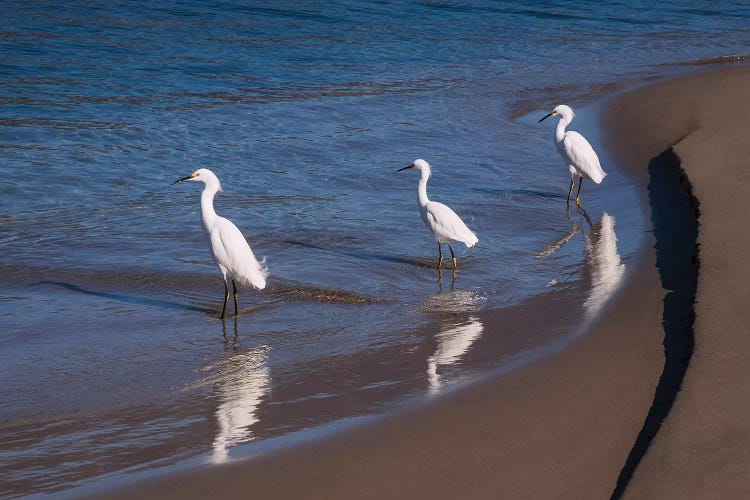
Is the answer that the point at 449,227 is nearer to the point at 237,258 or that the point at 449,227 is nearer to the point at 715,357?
the point at 237,258

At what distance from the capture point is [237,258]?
281 inches

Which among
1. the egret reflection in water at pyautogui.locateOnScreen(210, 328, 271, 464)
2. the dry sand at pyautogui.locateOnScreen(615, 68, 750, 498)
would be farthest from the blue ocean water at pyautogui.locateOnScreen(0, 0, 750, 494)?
the dry sand at pyautogui.locateOnScreen(615, 68, 750, 498)

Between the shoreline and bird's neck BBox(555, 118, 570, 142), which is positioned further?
bird's neck BBox(555, 118, 570, 142)

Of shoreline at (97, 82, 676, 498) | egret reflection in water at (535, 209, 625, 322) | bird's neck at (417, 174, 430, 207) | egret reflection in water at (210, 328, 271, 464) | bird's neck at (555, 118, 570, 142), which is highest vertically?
bird's neck at (555, 118, 570, 142)

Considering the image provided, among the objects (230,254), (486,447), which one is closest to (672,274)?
(486,447)

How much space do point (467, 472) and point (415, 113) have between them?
1054cm

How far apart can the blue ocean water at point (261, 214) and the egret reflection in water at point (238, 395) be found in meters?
0.02

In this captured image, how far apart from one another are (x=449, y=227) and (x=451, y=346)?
2.21 m

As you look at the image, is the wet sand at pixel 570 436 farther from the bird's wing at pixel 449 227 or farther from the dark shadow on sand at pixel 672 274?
the bird's wing at pixel 449 227

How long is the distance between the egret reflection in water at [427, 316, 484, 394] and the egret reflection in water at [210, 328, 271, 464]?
0.93 m

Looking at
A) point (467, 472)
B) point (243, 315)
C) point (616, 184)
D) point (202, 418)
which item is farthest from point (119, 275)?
point (616, 184)

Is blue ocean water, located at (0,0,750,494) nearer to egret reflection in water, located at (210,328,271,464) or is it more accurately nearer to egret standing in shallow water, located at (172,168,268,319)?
egret reflection in water, located at (210,328,271,464)

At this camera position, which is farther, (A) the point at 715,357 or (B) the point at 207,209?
(B) the point at 207,209

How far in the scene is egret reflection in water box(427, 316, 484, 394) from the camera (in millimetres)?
5594
